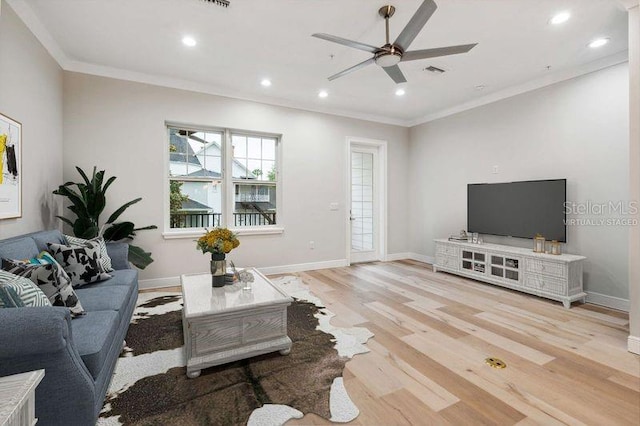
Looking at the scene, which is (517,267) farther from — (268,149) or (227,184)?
(227,184)

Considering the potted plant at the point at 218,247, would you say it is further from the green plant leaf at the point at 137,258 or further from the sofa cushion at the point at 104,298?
the green plant leaf at the point at 137,258

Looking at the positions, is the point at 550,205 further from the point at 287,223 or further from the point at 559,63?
the point at 287,223

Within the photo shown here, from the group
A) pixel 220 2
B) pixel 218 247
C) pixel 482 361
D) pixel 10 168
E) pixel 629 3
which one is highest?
pixel 220 2

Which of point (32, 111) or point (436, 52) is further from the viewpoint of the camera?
point (32, 111)

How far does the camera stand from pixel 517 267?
3.98 meters

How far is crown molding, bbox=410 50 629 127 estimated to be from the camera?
136 inches

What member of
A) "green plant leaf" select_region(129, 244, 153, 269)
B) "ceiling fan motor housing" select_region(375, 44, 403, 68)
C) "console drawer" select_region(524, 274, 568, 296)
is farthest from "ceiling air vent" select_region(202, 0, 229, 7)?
"console drawer" select_region(524, 274, 568, 296)

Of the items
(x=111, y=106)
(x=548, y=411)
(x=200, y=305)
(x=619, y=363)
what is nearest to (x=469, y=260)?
(x=619, y=363)

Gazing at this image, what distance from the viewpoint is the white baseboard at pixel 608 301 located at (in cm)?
338

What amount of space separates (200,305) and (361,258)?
A: 13.7 feet

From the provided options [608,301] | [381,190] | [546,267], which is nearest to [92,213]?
[381,190]

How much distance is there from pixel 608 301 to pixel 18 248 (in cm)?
568

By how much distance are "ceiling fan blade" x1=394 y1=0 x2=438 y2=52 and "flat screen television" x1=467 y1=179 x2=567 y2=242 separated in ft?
9.59

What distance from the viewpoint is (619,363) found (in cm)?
225
